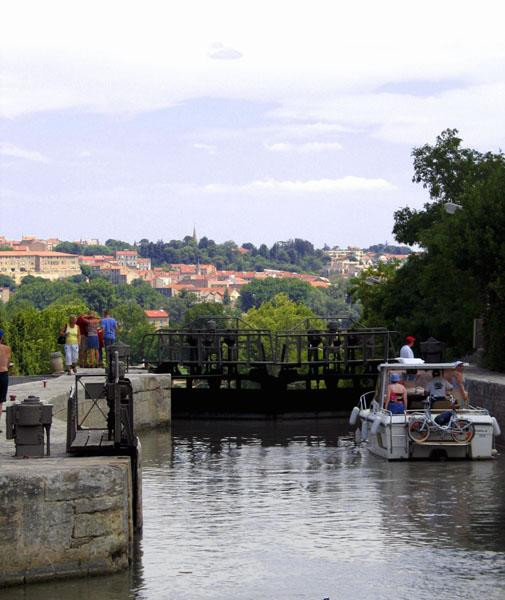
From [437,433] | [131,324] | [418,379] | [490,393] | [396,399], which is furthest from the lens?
[131,324]

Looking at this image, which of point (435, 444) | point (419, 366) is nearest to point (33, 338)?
point (419, 366)

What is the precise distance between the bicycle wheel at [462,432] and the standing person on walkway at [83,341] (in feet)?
43.2

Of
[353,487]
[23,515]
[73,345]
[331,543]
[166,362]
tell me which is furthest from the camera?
[166,362]

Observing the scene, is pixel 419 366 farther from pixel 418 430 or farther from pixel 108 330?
pixel 108 330

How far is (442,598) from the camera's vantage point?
16000 millimetres

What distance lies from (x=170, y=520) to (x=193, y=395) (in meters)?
18.5

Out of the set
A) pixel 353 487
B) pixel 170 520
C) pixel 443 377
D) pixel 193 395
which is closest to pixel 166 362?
pixel 193 395

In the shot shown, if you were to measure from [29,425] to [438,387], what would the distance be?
12245 mm

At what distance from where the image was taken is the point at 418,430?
27250 millimetres

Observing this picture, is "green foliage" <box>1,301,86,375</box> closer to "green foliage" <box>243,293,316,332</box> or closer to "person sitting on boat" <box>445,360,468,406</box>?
"person sitting on boat" <box>445,360,468,406</box>

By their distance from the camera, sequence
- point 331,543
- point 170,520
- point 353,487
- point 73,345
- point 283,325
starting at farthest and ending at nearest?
point 283,325 → point 73,345 → point 353,487 → point 170,520 → point 331,543

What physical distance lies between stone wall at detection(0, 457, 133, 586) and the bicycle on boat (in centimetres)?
1139

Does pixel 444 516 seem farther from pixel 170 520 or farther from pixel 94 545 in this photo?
pixel 94 545

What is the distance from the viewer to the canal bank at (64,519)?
15.9 m
